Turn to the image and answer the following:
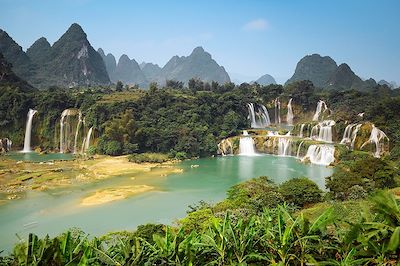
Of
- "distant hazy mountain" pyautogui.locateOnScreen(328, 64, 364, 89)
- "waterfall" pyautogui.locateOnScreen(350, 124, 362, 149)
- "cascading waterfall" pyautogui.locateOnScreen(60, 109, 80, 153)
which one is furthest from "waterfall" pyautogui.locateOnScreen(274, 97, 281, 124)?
"distant hazy mountain" pyautogui.locateOnScreen(328, 64, 364, 89)

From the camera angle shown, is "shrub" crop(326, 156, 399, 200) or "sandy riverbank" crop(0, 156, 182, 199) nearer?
"shrub" crop(326, 156, 399, 200)

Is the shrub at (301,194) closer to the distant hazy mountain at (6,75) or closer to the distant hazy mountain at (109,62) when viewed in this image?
the distant hazy mountain at (6,75)

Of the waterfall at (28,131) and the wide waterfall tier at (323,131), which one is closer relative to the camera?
the wide waterfall tier at (323,131)

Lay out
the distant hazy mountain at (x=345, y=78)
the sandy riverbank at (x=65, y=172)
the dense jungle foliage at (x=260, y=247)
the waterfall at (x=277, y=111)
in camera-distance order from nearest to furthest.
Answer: the dense jungle foliage at (x=260, y=247), the sandy riverbank at (x=65, y=172), the waterfall at (x=277, y=111), the distant hazy mountain at (x=345, y=78)

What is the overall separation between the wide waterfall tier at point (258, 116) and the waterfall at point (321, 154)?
15551 millimetres

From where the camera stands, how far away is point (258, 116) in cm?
4469

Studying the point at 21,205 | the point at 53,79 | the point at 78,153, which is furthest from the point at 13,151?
the point at 53,79

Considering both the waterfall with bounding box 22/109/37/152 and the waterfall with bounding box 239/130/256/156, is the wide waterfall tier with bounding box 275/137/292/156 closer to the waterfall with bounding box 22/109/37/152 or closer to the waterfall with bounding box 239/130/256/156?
the waterfall with bounding box 239/130/256/156

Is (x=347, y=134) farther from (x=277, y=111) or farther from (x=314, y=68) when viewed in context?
(x=314, y=68)

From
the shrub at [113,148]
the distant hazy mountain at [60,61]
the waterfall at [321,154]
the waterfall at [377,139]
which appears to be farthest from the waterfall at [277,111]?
the distant hazy mountain at [60,61]

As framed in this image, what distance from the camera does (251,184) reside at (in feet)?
52.6

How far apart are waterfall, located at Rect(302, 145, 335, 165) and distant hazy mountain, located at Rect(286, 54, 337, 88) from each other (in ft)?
238

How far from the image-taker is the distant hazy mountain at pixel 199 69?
136 m

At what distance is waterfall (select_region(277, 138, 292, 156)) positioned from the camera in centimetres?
3125
